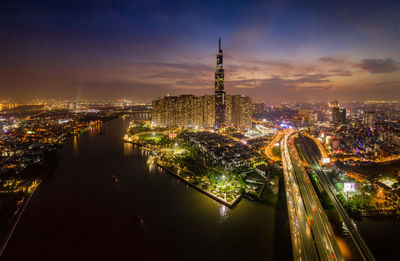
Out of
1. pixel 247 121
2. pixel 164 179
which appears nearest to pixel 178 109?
pixel 247 121

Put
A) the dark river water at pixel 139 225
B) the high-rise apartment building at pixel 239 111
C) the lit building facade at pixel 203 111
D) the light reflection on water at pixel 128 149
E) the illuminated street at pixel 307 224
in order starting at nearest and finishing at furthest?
the illuminated street at pixel 307 224 → the dark river water at pixel 139 225 → the light reflection on water at pixel 128 149 → the high-rise apartment building at pixel 239 111 → the lit building facade at pixel 203 111

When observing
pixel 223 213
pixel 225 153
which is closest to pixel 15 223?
pixel 223 213

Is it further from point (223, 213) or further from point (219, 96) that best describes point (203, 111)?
point (223, 213)

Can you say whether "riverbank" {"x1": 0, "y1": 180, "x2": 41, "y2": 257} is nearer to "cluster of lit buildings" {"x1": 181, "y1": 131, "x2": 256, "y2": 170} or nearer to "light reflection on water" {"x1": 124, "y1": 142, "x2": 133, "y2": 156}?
"light reflection on water" {"x1": 124, "y1": 142, "x2": 133, "y2": 156}

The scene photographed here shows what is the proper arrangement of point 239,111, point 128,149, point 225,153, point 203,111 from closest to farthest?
point 225,153 < point 128,149 < point 239,111 < point 203,111

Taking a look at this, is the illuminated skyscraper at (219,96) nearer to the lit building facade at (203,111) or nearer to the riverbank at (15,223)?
the lit building facade at (203,111)

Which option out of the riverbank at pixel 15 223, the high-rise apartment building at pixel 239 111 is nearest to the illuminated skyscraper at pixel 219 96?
the high-rise apartment building at pixel 239 111
